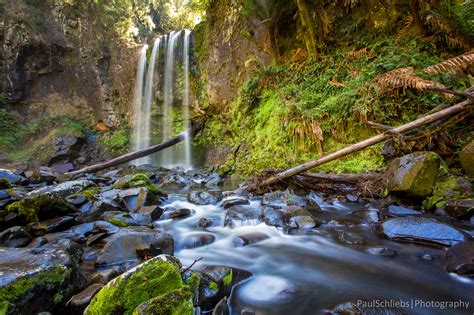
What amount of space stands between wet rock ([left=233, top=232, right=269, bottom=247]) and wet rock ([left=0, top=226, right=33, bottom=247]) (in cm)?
225

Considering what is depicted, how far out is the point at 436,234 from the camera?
2725 millimetres

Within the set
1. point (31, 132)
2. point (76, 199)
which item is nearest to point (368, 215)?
point (76, 199)

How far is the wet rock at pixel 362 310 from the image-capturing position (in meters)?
1.76

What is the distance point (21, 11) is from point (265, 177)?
17.3 m

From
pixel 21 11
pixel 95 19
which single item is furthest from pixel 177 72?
pixel 21 11

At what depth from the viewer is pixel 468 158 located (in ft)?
12.4

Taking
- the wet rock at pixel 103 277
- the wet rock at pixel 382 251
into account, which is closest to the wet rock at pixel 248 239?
the wet rock at pixel 382 251

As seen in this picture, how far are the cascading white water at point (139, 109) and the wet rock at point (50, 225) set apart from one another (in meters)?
11.6

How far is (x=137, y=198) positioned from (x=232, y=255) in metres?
2.43

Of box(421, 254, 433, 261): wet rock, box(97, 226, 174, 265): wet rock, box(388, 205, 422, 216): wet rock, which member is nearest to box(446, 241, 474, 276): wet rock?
box(421, 254, 433, 261): wet rock

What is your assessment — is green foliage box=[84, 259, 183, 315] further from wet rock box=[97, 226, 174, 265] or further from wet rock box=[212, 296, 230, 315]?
wet rock box=[97, 226, 174, 265]

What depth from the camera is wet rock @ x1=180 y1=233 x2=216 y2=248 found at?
317cm

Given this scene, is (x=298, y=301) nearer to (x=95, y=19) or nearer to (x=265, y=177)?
(x=265, y=177)

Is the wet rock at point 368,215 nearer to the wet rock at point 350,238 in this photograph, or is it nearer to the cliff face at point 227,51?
the wet rock at point 350,238
